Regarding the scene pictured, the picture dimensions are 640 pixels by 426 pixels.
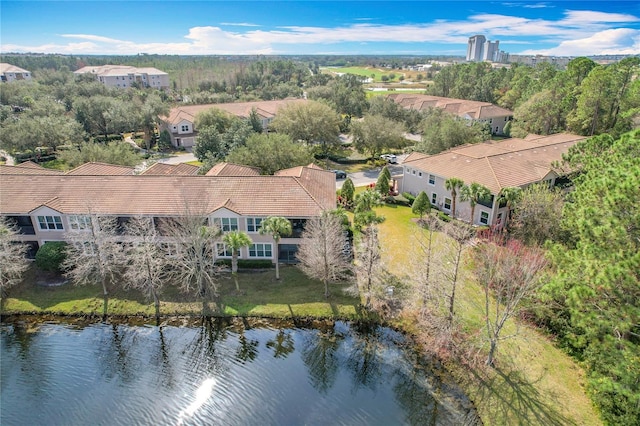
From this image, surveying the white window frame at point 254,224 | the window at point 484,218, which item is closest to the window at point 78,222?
the white window frame at point 254,224

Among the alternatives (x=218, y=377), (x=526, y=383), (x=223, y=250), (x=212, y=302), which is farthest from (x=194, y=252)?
(x=526, y=383)

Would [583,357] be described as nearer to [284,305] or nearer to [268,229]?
[284,305]

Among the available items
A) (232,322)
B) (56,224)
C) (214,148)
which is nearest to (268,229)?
(232,322)

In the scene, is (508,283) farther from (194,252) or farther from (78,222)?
(78,222)

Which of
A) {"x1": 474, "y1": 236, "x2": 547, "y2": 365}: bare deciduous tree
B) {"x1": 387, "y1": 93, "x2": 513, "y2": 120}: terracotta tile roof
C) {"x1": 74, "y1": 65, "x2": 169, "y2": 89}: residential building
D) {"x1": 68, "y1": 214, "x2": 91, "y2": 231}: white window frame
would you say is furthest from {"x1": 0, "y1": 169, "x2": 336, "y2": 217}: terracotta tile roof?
{"x1": 74, "y1": 65, "x2": 169, "y2": 89}: residential building

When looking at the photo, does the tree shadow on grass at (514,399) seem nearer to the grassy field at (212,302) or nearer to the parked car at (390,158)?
the grassy field at (212,302)
